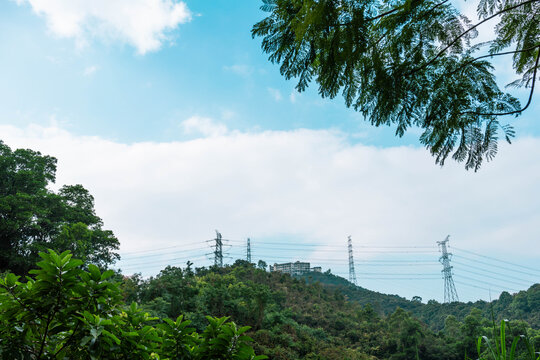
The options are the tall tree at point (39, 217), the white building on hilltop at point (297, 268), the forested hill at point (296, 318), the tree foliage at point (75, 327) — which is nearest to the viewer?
the tree foliage at point (75, 327)

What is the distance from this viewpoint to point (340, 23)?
1274 mm

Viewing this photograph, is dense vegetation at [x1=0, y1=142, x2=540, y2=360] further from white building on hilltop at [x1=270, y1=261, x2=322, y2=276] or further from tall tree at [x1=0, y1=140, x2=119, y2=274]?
white building on hilltop at [x1=270, y1=261, x2=322, y2=276]

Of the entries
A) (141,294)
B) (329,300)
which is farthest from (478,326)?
(141,294)

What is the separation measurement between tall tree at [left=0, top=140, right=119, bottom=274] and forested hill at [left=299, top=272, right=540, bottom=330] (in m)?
13.4

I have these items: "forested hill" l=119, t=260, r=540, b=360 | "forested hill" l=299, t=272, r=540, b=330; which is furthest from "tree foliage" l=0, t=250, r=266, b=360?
"forested hill" l=299, t=272, r=540, b=330

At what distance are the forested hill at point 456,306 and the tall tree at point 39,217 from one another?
13354 mm

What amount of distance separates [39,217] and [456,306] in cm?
2575

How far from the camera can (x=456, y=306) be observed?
24.6 meters

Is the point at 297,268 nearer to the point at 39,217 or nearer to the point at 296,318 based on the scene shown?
the point at 296,318

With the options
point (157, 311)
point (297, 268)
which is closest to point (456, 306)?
point (297, 268)

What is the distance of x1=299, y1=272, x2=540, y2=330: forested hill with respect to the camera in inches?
791

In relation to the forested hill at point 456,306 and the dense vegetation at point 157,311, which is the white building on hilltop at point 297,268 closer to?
the forested hill at point 456,306

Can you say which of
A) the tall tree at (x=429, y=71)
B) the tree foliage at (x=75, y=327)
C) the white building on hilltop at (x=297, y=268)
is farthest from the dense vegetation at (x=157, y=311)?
the white building on hilltop at (x=297, y=268)

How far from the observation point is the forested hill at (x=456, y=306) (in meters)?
20.1
